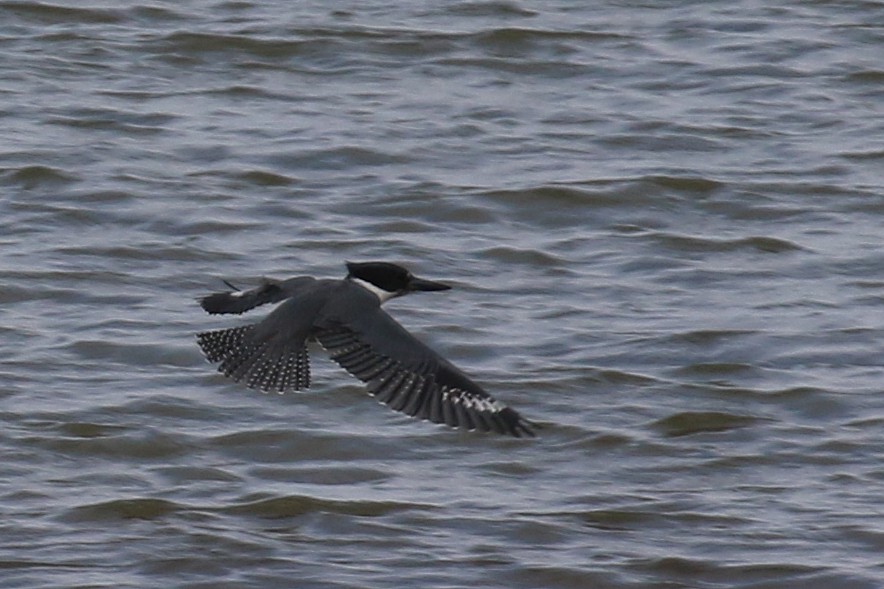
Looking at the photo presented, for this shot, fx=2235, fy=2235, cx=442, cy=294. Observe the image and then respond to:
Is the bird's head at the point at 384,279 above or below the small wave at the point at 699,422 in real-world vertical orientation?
above

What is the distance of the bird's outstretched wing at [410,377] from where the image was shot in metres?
5.96

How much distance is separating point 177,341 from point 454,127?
2.94 metres

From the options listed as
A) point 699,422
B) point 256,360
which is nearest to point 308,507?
point 256,360

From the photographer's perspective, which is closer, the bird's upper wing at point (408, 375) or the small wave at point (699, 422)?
the bird's upper wing at point (408, 375)

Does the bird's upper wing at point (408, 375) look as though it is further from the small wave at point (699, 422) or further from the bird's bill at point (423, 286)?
the small wave at point (699, 422)

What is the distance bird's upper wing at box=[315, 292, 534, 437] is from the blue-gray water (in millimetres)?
518

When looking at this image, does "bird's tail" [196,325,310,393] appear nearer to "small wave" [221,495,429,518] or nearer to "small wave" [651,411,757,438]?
"small wave" [221,495,429,518]

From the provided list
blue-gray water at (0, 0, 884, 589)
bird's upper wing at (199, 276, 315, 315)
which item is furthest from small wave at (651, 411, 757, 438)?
bird's upper wing at (199, 276, 315, 315)

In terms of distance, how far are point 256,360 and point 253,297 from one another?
9.8 inches

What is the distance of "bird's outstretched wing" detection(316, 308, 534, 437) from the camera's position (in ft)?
19.6

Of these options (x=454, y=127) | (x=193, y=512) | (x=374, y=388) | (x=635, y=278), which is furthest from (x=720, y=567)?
(x=454, y=127)

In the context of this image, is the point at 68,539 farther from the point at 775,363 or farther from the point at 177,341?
the point at 775,363

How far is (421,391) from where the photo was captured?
608 centimetres

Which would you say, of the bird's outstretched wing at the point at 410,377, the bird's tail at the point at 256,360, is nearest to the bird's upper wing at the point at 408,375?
the bird's outstretched wing at the point at 410,377
